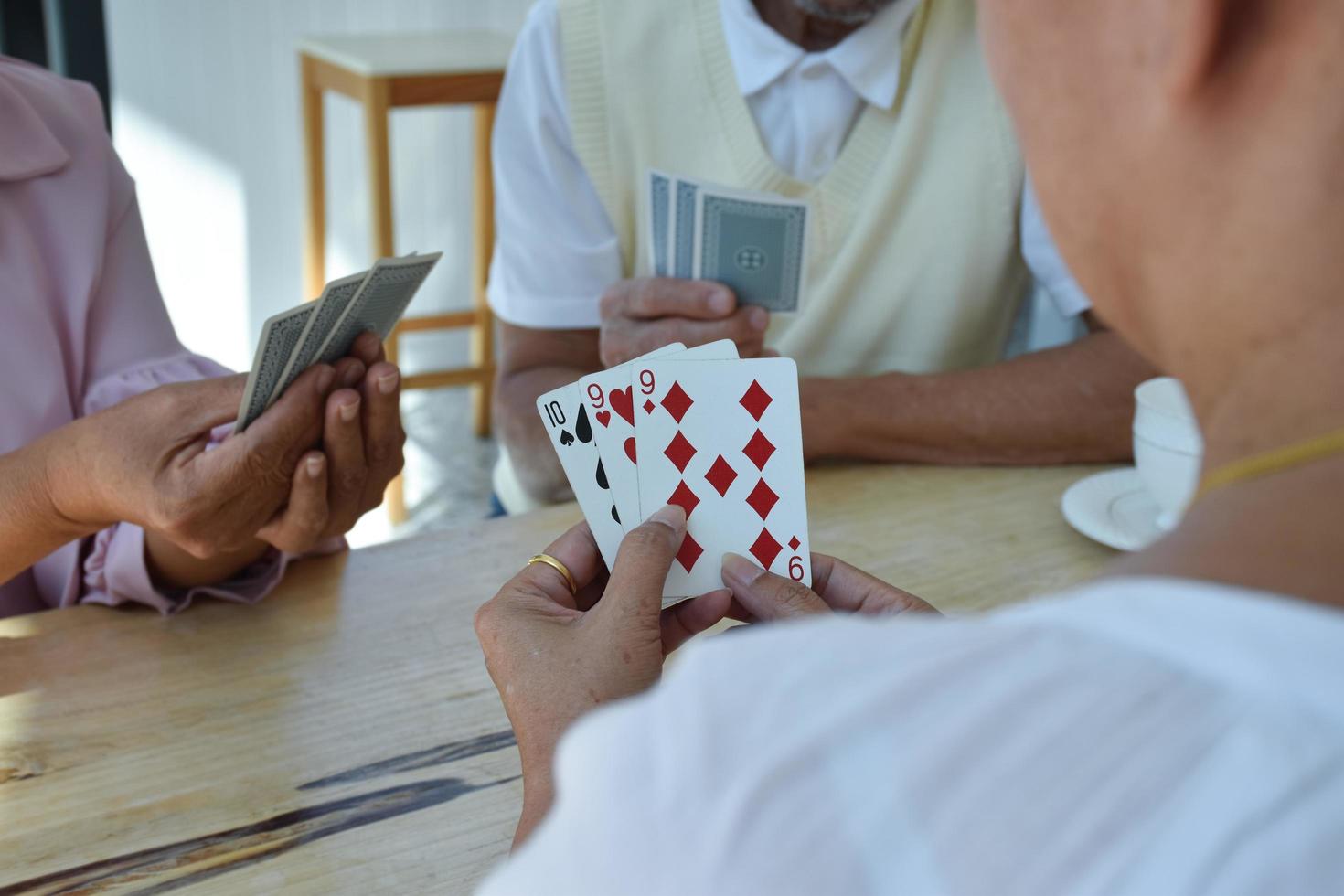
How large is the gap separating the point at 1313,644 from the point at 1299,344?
0.48 ft

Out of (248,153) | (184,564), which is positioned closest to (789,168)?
(184,564)

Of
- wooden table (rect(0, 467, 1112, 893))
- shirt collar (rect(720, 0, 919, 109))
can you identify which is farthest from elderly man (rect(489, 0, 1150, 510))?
wooden table (rect(0, 467, 1112, 893))

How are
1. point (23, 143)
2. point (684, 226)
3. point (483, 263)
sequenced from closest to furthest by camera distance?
point (23, 143) < point (684, 226) < point (483, 263)

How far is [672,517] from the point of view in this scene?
108cm

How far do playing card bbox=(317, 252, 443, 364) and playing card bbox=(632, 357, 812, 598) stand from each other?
Answer: 0.32m

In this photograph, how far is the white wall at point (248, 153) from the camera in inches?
186

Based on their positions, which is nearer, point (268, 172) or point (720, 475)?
point (720, 475)

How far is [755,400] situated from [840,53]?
1.00 metres

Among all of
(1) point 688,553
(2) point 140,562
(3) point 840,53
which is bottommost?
(2) point 140,562

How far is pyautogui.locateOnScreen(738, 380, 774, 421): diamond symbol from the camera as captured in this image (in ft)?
3.78

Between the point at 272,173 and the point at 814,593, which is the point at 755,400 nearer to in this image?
the point at 814,593

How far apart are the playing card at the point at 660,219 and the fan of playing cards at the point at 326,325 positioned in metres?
0.41

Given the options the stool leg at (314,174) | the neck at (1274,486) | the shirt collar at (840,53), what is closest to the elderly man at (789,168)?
the shirt collar at (840,53)

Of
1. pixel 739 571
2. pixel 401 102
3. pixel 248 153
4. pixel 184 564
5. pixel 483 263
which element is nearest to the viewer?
pixel 739 571
